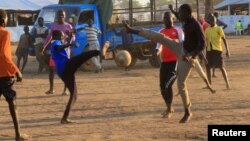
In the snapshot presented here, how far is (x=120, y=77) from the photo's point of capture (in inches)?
637

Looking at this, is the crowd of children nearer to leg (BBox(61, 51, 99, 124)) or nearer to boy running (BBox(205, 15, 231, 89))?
leg (BBox(61, 51, 99, 124))

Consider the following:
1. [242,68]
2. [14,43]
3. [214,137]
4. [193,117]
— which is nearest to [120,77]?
[242,68]

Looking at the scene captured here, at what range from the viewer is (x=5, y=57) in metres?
7.28

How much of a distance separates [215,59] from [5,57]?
6552mm

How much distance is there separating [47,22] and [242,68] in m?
A: 6.58

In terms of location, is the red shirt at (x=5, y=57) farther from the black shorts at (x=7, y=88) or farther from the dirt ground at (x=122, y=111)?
the dirt ground at (x=122, y=111)

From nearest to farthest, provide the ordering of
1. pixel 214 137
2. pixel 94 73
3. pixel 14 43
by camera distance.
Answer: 1. pixel 214 137
2. pixel 94 73
3. pixel 14 43

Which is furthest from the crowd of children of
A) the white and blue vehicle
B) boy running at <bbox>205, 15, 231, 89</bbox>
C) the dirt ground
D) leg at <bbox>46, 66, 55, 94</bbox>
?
the white and blue vehicle

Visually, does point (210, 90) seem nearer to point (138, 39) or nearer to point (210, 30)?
point (210, 30)

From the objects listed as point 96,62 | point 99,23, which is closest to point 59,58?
point 96,62

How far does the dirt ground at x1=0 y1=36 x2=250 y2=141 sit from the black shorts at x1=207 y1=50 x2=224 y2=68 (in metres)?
0.57

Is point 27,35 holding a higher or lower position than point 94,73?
higher

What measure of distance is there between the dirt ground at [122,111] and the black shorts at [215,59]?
574 mm

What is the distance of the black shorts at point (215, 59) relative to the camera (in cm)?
1266
